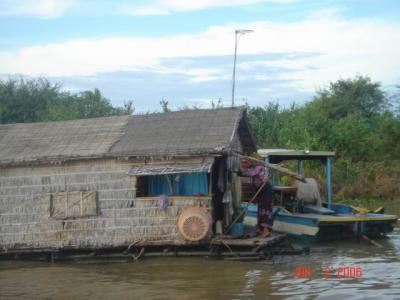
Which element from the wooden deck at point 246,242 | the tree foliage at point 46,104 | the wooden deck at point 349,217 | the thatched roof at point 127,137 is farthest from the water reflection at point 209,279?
the tree foliage at point 46,104

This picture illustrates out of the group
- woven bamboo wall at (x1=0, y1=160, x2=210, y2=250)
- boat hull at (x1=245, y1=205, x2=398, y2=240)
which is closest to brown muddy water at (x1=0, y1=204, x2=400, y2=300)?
woven bamboo wall at (x1=0, y1=160, x2=210, y2=250)

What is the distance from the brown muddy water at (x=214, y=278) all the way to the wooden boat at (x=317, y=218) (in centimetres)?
81

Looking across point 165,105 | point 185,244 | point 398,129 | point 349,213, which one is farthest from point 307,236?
point 165,105

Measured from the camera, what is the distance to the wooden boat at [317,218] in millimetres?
12984

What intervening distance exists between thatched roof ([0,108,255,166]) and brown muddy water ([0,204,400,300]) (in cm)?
217

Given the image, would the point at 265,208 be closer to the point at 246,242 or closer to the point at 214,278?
the point at 246,242

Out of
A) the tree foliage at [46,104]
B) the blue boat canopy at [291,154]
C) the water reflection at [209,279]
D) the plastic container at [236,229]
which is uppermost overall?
the tree foliage at [46,104]

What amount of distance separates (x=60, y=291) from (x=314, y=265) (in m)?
4.61

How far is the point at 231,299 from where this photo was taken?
28.0ft

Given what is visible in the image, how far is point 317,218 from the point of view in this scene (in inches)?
502

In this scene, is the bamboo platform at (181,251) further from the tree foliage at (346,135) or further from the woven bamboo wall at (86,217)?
the tree foliage at (346,135)

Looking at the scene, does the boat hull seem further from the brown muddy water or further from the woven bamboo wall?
the woven bamboo wall

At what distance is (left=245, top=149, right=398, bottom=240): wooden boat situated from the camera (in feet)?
42.6

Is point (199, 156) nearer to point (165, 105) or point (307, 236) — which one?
point (307, 236)
